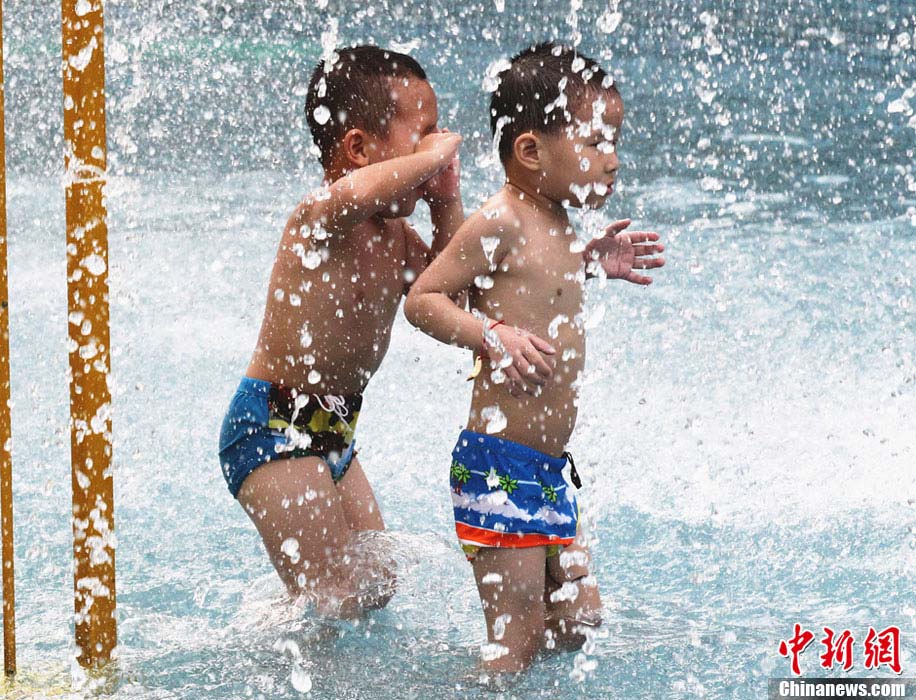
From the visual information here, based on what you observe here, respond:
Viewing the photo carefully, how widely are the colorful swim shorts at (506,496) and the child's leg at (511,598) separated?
25 millimetres

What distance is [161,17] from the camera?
12398 millimetres

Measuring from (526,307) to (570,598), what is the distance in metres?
0.60

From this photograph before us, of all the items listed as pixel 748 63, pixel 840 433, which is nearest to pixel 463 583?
pixel 840 433

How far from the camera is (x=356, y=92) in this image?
8.96 ft

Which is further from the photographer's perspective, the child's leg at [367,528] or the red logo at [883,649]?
the child's leg at [367,528]

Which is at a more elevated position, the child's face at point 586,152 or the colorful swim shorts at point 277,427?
the child's face at point 586,152

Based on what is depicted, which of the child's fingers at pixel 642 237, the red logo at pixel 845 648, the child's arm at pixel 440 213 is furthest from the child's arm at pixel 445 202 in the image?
the red logo at pixel 845 648

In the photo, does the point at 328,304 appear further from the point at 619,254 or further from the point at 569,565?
the point at 569,565

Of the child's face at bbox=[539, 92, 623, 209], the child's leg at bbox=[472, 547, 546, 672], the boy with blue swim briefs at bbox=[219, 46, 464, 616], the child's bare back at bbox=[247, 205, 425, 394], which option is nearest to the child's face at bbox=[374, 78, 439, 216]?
the boy with blue swim briefs at bbox=[219, 46, 464, 616]

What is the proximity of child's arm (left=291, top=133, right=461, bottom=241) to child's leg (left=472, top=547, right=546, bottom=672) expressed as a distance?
2.19 feet

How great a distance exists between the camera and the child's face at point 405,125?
8.91 feet

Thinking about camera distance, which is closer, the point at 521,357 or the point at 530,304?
the point at 521,357

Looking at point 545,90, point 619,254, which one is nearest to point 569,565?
point 619,254

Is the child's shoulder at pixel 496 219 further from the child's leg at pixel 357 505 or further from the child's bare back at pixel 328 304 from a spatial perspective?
the child's leg at pixel 357 505
